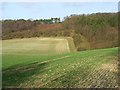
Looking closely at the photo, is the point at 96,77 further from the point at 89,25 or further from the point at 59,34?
the point at 59,34

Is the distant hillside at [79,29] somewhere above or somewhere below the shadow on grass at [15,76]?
above

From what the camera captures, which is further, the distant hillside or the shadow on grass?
the distant hillside

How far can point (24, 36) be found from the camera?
5784cm

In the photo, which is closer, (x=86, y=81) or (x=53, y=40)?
(x=86, y=81)

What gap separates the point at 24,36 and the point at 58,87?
48294 mm

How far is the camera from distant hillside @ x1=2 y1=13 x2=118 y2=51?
46256 millimetres

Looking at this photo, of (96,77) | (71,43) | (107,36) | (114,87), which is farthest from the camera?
(71,43)

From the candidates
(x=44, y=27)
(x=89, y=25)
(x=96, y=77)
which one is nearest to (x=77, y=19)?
(x=89, y=25)

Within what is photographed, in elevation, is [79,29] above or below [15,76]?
above

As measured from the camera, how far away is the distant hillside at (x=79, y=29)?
46256 mm

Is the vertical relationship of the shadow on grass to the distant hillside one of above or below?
below

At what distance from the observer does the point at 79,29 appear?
2128 inches

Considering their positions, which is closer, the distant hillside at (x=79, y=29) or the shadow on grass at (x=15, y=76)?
the shadow on grass at (x=15, y=76)

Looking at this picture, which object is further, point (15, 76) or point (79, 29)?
point (79, 29)
